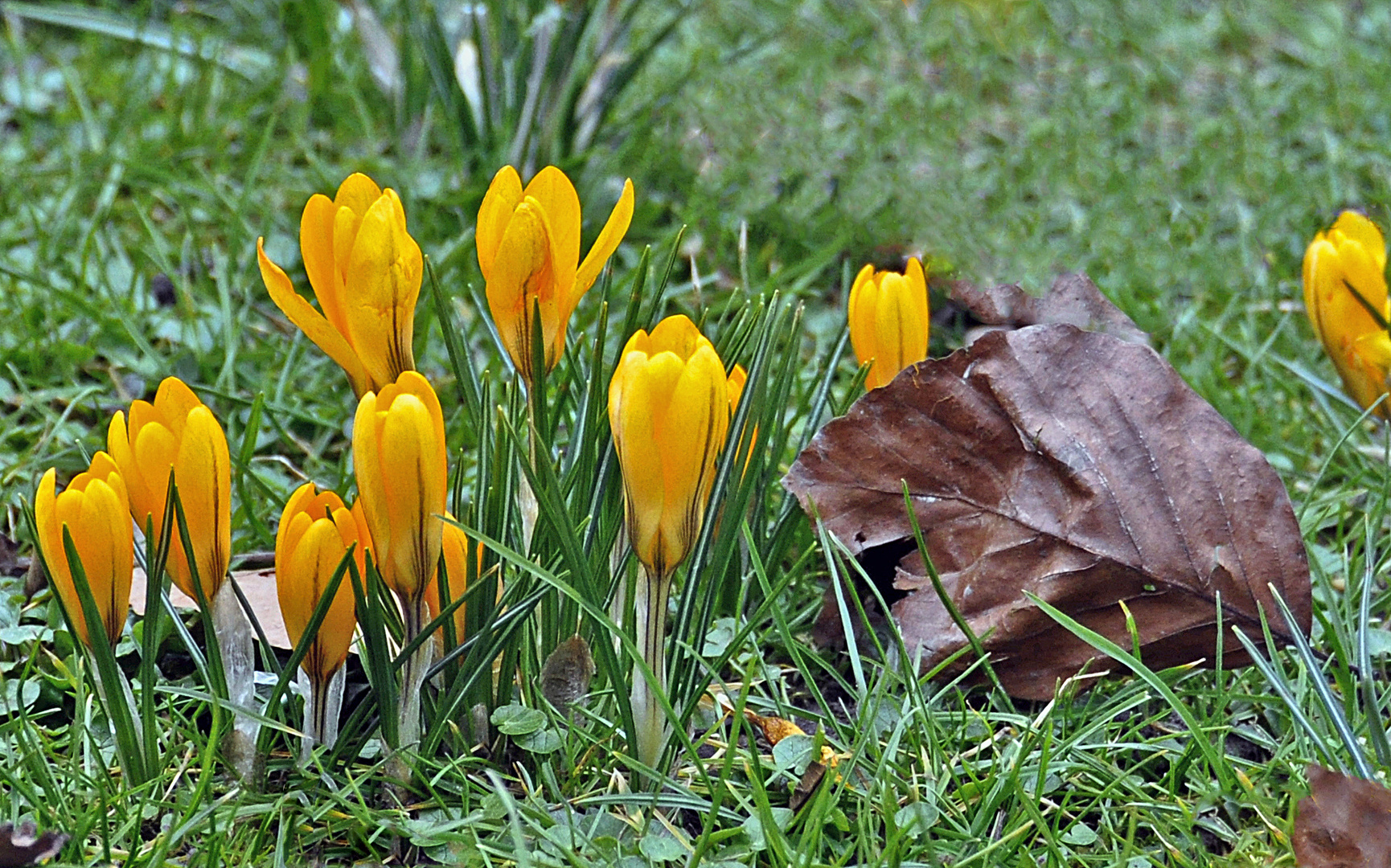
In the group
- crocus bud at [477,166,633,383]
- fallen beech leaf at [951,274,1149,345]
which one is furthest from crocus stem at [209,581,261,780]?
fallen beech leaf at [951,274,1149,345]


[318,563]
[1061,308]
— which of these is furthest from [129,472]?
[1061,308]

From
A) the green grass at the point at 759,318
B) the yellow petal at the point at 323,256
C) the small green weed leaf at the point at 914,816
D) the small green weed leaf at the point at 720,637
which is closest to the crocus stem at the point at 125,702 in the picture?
the green grass at the point at 759,318

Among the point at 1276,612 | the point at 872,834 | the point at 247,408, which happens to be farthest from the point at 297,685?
the point at 1276,612

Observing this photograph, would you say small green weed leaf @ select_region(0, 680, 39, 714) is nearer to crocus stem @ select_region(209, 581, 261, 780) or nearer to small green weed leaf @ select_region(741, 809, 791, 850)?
crocus stem @ select_region(209, 581, 261, 780)

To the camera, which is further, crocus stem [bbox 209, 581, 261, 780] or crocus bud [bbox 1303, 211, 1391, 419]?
crocus bud [bbox 1303, 211, 1391, 419]

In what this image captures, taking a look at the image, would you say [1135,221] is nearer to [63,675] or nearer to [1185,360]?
[1185,360]

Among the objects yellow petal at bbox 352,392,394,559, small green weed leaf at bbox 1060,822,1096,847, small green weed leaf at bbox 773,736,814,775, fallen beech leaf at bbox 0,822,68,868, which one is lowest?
small green weed leaf at bbox 1060,822,1096,847

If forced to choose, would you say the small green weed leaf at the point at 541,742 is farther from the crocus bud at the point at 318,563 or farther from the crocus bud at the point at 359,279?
the crocus bud at the point at 359,279
